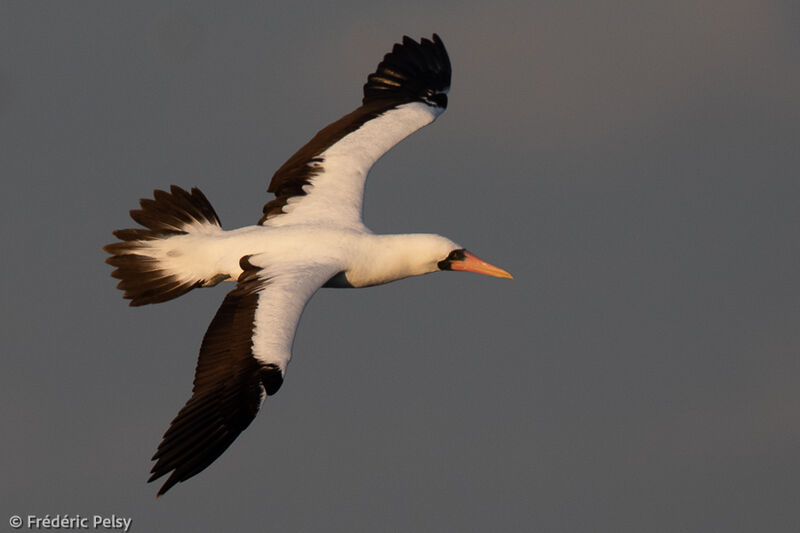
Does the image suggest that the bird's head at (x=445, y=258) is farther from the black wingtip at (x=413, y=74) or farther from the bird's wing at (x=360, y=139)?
the black wingtip at (x=413, y=74)

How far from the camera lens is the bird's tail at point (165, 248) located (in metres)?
14.8

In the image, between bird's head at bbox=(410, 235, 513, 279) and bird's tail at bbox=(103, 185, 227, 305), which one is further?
bird's head at bbox=(410, 235, 513, 279)

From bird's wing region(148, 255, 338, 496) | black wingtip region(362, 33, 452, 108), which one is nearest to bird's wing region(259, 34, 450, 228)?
black wingtip region(362, 33, 452, 108)

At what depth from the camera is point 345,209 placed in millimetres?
15930

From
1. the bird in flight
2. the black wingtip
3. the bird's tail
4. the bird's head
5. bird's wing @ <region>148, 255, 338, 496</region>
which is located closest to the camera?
bird's wing @ <region>148, 255, 338, 496</region>

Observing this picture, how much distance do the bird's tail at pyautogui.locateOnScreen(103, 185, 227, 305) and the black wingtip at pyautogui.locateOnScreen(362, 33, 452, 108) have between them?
4.08m

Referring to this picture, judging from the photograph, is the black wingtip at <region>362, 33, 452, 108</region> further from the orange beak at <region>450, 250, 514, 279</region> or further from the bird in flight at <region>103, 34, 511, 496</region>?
the orange beak at <region>450, 250, 514, 279</region>

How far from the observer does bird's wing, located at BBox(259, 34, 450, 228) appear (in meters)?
15.9

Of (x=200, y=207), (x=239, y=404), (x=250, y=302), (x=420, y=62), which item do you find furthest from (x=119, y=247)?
(x=420, y=62)

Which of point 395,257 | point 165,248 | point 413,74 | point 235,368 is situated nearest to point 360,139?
point 413,74

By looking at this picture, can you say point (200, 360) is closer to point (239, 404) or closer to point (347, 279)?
point (239, 404)

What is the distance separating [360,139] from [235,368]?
204 inches

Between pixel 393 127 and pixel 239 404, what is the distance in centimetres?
604

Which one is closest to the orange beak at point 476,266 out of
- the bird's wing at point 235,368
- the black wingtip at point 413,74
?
the bird's wing at point 235,368
